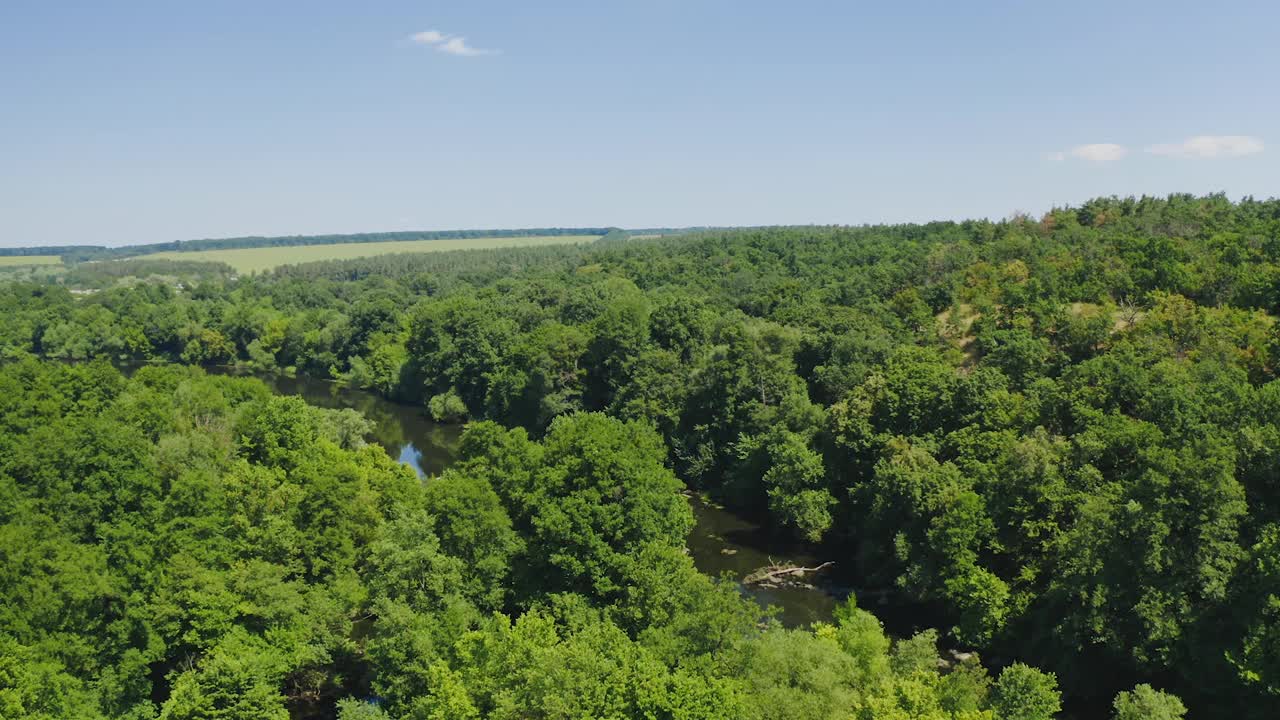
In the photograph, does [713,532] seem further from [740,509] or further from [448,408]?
[448,408]

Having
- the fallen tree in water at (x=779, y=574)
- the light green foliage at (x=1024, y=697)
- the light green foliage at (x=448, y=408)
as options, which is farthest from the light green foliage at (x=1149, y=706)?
the light green foliage at (x=448, y=408)

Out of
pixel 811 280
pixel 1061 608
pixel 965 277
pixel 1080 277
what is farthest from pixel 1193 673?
pixel 811 280

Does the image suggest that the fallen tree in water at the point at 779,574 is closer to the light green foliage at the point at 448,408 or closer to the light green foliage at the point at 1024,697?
the light green foliage at the point at 1024,697

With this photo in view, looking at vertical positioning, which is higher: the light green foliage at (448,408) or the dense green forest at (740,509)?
the dense green forest at (740,509)

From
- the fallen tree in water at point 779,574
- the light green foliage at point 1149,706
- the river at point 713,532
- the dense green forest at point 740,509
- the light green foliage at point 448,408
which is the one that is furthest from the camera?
the light green foliage at point 448,408

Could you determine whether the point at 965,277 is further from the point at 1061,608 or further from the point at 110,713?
the point at 110,713

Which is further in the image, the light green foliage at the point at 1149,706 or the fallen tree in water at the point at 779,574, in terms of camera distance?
the fallen tree in water at the point at 779,574

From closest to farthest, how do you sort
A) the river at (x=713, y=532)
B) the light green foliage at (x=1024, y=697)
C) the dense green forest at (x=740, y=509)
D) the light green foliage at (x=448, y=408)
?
1. the light green foliage at (x=1024, y=697)
2. the dense green forest at (x=740, y=509)
3. the river at (x=713, y=532)
4. the light green foliage at (x=448, y=408)

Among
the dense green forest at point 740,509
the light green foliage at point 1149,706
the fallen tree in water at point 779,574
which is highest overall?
the dense green forest at point 740,509
